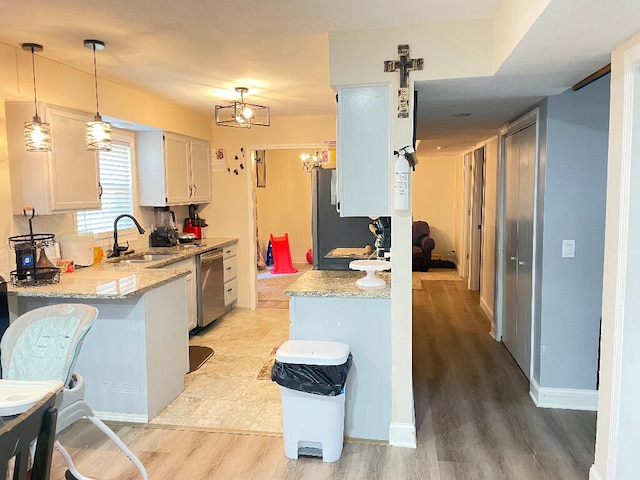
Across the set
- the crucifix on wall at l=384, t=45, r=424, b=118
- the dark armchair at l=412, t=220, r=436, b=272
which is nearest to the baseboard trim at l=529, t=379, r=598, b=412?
the crucifix on wall at l=384, t=45, r=424, b=118

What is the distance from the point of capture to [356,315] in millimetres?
2697

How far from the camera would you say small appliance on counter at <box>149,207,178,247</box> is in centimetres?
493

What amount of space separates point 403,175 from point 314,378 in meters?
1.15

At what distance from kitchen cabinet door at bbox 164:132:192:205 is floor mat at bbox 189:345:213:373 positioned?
1483 millimetres

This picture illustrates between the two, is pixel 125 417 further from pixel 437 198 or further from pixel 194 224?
pixel 437 198

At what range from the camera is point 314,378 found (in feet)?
8.00

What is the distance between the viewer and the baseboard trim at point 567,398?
10.2ft

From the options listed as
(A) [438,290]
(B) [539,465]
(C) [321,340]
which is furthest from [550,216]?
(A) [438,290]

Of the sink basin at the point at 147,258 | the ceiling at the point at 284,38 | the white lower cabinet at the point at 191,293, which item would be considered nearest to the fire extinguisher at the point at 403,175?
the ceiling at the point at 284,38

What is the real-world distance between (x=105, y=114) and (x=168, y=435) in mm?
2481

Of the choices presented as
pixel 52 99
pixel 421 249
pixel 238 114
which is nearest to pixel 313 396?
pixel 238 114

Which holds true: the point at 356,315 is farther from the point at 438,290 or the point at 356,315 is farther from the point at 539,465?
the point at 438,290

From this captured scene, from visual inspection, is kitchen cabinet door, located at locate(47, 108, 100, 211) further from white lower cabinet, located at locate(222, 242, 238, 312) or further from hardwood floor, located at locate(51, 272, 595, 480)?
white lower cabinet, located at locate(222, 242, 238, 312)

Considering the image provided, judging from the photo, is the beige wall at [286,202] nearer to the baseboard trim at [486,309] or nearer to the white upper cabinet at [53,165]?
the baseboard trim at [486,309]
